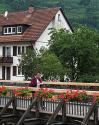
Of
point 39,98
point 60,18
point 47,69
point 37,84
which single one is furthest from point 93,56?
point 39,98

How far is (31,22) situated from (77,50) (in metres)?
12.6

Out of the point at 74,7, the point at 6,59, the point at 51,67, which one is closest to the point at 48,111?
the point at 51,67

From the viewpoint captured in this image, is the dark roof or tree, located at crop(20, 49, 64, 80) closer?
tree, located at crop(20, 49, 64, 80)

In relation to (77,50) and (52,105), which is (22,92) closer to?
(52,105)

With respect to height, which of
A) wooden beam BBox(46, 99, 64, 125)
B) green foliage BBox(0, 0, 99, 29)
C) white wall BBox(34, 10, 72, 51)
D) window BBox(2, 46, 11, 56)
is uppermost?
green foliage BBox(0, 0, 99, 29)

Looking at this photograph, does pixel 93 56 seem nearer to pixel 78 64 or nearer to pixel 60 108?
pixel 78 64

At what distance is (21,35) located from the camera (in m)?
64.8

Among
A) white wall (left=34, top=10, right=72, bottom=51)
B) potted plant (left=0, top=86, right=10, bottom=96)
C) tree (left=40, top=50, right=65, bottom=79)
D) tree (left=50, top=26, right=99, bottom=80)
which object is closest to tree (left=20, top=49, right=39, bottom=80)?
tree (left=40, top=50, right=65, bottom=79)

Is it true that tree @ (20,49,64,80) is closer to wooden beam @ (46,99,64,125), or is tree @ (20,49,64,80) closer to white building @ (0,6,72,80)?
white building @ (0,6,72,80)

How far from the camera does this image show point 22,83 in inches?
1380

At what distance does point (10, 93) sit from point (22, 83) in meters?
10.7

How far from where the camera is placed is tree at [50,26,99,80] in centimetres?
5550

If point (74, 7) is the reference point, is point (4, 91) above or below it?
below

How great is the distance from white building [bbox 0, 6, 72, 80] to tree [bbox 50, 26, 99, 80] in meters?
7.00
